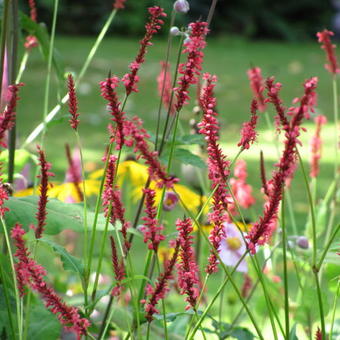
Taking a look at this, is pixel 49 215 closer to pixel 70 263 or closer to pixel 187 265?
pixel 70 263

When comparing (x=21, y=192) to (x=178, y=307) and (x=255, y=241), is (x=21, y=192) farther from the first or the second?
(x=178, y=307)

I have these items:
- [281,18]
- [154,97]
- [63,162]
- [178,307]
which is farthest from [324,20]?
[178,307]

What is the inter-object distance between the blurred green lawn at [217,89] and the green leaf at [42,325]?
1065mm

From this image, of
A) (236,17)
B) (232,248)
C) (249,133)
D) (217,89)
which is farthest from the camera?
(236,17)

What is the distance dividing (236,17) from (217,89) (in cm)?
444

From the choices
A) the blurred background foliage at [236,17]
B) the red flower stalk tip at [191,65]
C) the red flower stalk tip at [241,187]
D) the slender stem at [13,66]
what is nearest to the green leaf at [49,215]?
the slender stem at [13,66]

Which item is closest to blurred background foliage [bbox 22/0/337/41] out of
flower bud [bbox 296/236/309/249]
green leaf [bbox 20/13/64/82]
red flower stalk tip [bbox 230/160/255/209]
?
red flower stalk tip [bbox 230/160/255/209]

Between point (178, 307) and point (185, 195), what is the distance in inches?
35.7

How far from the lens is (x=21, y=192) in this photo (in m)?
1.15

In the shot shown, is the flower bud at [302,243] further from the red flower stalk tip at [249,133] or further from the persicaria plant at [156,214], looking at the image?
the red flower stalk tip at [249,133]

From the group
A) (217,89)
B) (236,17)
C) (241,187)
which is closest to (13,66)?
(241,187)

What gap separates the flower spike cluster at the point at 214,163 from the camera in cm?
58

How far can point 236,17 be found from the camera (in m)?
11.4

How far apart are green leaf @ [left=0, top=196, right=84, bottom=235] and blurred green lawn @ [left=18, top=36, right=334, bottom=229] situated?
41.7 inches
